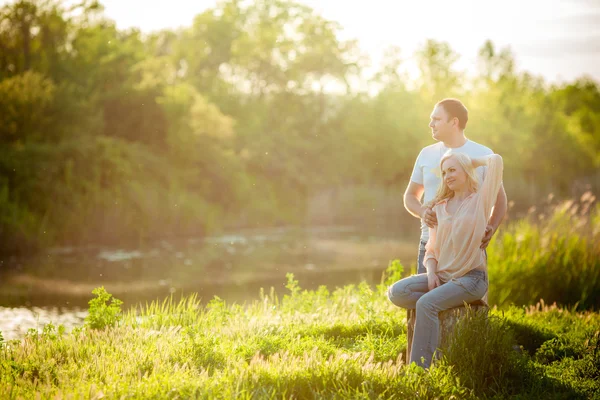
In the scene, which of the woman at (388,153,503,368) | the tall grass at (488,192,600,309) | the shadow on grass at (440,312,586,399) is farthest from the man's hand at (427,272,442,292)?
the tall grass at (488,192,600,309)

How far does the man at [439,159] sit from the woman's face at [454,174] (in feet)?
0.66

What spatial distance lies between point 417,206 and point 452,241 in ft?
1.92

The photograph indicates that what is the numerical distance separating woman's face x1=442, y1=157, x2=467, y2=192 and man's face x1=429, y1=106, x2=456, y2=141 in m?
0.40

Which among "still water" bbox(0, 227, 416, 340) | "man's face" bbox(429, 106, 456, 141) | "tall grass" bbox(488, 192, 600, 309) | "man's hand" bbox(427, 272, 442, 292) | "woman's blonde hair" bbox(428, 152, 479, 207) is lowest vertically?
"still water" bbox(0, 227, 416, 340)

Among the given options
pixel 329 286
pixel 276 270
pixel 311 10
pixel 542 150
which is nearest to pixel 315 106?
pixel 311 10

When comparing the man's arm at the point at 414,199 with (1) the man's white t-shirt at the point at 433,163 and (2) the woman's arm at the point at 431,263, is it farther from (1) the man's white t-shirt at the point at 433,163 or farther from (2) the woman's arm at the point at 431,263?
(2) the woman's arm at the point at 431,263

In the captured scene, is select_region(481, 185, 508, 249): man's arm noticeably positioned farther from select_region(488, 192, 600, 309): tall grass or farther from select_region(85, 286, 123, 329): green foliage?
select_region(488, 192, 600, 309): tall grass

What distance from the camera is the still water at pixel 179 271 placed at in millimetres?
12594

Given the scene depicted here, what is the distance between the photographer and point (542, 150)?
48906 mm

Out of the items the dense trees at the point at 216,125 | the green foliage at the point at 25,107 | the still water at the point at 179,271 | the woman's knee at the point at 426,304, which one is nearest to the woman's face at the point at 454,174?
the woman's knee at the point at 426,304

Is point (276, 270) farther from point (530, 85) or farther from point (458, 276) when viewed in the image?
point (530, 85)

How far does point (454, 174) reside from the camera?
5.08 meters

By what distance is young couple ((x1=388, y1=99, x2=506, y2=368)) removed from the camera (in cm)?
508

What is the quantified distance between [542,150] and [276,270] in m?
36.8
